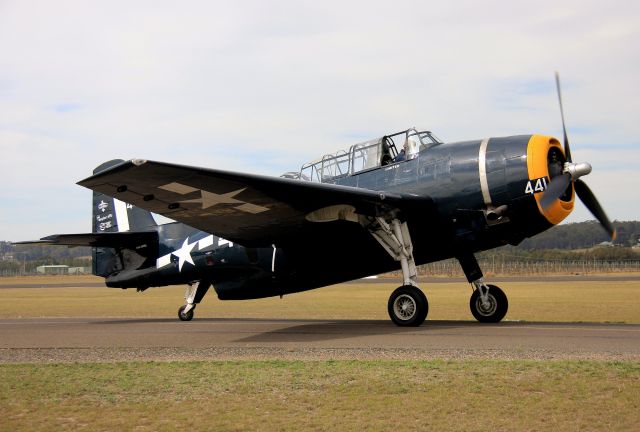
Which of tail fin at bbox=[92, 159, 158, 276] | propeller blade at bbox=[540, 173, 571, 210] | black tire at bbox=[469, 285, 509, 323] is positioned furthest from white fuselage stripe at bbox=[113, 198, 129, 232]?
propeller blade at bbox=[540, 173, 571, 210]

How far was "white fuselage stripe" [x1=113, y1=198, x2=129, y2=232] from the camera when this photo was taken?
22.3 m

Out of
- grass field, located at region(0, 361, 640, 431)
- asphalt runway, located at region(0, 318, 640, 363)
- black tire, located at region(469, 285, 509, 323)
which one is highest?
black tire, located at region(469, 285, 509, 323)

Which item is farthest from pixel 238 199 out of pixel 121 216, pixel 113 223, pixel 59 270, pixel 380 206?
pixel 59 270

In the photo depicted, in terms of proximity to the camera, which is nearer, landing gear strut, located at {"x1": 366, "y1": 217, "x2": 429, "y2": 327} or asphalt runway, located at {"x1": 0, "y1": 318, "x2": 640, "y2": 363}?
asphalt runway, located at {"x1": 0, "y1": 318, "x2": 640, "y2": 363}

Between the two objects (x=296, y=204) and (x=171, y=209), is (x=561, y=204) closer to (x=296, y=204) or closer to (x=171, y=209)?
(x=296, y=204)

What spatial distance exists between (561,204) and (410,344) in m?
4.70

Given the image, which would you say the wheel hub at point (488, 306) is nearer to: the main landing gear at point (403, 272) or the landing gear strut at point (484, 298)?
the landing gear strut at point (484, 298)

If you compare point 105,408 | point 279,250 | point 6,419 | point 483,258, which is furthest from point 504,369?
point 483,258

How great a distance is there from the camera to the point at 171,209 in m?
15.1

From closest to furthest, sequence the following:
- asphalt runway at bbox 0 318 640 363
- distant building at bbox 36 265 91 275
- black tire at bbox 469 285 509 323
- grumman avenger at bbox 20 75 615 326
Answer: asphalt runway at bbox 0 318 640 363, grumman avenger at bbox 20 75 615 326, black tire at bbox 469 285 509 323, distant building at bbox 36 265 91 275

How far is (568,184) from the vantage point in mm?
14719

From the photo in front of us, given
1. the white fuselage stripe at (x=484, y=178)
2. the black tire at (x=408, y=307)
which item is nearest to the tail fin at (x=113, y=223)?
the black tire at (x=408, y=307)

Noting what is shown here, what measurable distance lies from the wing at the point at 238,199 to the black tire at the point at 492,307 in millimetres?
2828

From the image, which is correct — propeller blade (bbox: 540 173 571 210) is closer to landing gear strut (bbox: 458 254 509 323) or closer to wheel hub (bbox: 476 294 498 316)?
landing gear strut (bbox: 458 254 509 323)
